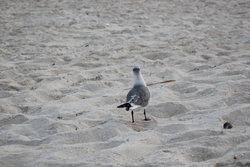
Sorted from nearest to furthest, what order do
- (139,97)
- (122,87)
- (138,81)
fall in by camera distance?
(139,97) < (138,81) < (122,87)

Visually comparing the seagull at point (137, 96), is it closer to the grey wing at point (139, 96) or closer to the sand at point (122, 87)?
the grey wing at point (139, 96)

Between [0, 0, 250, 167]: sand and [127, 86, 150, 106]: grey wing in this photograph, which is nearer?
[0, 0, 250, 167]: sand

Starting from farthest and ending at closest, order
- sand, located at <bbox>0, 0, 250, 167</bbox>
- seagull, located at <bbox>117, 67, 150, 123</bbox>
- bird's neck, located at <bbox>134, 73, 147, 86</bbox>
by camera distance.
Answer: bird's neck, located at <bbox>134, 73, 147, 86</bbox> < seagull, located at <bbox>117, 67, 150, 123</bbox> < sand, located at <bbox>0, 0, 250, 167</bbox>

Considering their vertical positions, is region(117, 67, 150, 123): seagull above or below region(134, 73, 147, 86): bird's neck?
below

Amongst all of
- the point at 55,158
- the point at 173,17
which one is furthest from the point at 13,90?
the point at 173,17

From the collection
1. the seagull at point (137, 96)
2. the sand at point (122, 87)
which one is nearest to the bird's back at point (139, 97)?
the seagull at point (137, 96)

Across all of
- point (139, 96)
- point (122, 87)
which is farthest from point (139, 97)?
point (122, 87)

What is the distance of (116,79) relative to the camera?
469cm

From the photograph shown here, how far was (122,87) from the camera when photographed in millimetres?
4371

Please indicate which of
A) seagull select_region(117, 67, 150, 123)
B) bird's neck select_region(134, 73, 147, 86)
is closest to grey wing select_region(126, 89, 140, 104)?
seagull select_region(117, 67, 150, 123)

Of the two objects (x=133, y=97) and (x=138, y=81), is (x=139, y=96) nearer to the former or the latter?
(x=133, y=97)

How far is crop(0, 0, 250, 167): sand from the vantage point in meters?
2.64

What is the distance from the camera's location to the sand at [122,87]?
264 centimetres

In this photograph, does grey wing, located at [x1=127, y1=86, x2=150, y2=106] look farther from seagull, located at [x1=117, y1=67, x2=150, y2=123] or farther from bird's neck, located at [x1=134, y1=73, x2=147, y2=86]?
bird's neck, located at [x1=134, y1=73, x2=147, y2=86]
